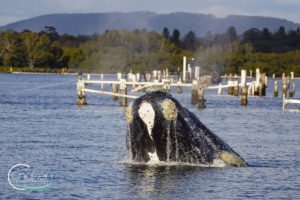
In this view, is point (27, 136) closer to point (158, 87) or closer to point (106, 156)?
point (106, 156)

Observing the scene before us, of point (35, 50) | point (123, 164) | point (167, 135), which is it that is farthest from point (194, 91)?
point (35, 50)

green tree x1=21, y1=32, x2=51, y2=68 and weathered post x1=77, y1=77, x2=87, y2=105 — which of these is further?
green tree x1=21, y1=32, x2=51, y2=68

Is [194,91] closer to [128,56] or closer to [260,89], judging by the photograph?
[260,89]

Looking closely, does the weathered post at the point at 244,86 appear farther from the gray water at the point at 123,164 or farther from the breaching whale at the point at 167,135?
the breaching whale at the point at 167,135

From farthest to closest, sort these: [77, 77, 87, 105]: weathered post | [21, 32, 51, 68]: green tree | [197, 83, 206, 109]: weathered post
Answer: [21, 32, 51, 68]: green tree → [197, 83, 206, 109]: weathered post → [77, 77, 87, 105]: weathered post

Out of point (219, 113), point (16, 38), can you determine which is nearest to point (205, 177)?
point (219, 113)

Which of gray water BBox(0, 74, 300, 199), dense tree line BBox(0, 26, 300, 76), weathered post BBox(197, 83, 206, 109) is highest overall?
dense tree line BBox(0, 26, 300, 76)

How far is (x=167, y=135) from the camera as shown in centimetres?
1367

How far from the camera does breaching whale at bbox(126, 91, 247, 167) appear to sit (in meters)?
13.3

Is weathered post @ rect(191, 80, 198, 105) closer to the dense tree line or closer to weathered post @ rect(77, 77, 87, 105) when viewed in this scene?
weathered post @ rect(77, 77, 87, 105)

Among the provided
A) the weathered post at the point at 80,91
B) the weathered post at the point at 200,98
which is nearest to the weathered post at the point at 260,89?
the weathered post at the point at 200,98

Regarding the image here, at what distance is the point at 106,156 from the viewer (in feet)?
61.0

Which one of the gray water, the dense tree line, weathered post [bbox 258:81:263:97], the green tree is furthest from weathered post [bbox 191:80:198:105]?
the green tree

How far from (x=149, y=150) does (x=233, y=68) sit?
145m
